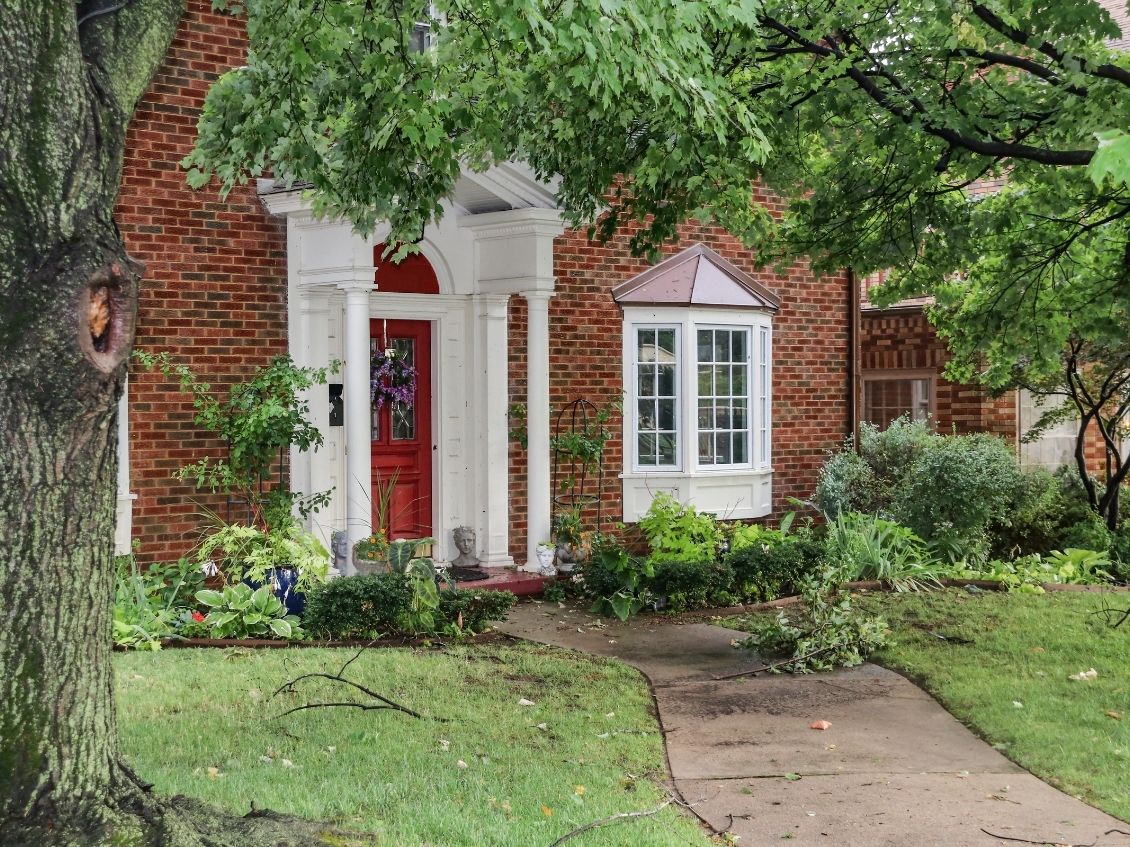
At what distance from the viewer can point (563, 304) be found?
39.0 ft

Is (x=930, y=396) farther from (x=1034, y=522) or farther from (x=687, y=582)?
(x=687, y=582)

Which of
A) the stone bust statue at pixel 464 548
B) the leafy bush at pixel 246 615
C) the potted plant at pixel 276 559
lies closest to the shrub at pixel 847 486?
the stone bust statue at pixel 464 548

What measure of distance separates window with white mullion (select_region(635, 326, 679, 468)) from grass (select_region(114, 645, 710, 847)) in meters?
4.36

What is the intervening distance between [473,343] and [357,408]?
6.28 feet

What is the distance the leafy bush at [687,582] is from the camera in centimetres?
1036

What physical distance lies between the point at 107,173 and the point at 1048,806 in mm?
4644

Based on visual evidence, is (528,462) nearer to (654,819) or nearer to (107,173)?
(654,819)

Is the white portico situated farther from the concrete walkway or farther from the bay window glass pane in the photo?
the concrete walkway

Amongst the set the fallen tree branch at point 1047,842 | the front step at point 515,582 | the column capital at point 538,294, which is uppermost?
the column capital at point 538,294

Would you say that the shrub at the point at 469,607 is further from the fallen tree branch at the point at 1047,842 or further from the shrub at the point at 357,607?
the fallen tree branch at the point at 1047,842

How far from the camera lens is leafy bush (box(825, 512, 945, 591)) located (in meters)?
11.5

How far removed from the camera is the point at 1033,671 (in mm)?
8023

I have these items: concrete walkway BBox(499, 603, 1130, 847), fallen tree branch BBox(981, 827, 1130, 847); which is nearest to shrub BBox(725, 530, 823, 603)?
concrete walkway BBox(499, 603, 1130, 847)

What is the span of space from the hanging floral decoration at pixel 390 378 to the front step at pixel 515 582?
1769mm
